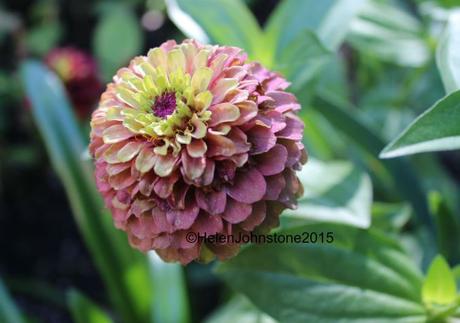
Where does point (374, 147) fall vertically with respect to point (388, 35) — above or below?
below

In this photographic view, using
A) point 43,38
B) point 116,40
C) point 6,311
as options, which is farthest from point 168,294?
point 43,38

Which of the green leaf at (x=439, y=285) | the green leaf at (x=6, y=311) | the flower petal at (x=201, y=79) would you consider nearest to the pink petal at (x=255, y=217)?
the flower petal at (x=201, y=79)

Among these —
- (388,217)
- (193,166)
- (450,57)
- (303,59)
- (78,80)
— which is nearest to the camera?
(193,166)

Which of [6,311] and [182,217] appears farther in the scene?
[6,311]

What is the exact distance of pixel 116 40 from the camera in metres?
1.40

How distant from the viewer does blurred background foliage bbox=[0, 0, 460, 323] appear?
2.24 ft

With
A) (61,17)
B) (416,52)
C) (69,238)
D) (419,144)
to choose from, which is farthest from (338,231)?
(61,17)

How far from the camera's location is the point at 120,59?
1.37m

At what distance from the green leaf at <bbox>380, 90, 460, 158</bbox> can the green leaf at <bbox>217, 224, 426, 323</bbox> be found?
0.17m

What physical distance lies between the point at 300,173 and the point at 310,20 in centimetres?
19

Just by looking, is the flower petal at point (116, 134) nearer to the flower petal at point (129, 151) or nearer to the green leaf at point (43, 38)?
the flower petal at point (129, 151)

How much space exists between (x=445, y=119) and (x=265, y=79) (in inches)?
6.0

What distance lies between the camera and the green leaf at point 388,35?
104 cm

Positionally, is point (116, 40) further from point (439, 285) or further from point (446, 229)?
point (439, 285)
